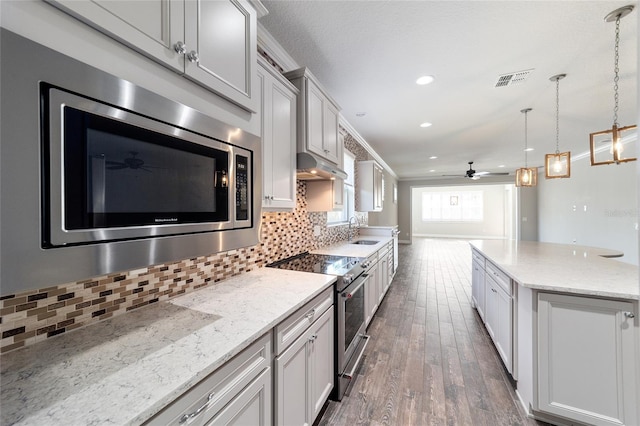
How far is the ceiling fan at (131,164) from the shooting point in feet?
2.23

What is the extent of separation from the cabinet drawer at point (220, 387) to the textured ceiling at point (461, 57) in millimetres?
2005

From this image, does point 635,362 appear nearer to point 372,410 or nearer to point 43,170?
point 372,410

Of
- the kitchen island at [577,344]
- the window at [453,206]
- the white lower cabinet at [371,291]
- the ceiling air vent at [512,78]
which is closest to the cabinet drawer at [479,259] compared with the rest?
the kitchen island at [577,344]

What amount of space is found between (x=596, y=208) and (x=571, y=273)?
5426mm

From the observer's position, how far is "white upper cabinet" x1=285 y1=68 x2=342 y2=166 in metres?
1.92

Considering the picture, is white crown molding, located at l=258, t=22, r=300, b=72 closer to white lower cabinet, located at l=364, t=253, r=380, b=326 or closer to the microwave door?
the microwave door

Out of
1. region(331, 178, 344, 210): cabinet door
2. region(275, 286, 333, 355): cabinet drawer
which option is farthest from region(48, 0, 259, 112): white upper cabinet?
region(331, 178, 344, 210): cabinet door

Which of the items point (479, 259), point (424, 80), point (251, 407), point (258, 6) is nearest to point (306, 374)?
point (251, 407)

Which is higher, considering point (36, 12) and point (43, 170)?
point (36, 12)

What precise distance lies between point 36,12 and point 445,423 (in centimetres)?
260

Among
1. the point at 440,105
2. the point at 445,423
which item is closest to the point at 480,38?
the point at 440,105

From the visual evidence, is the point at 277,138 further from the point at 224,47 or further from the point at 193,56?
the point at 193,56

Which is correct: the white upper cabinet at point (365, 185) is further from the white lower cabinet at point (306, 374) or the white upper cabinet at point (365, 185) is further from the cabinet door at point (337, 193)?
the white lower cabinet at point (306, 374)

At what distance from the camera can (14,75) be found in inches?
19.8
